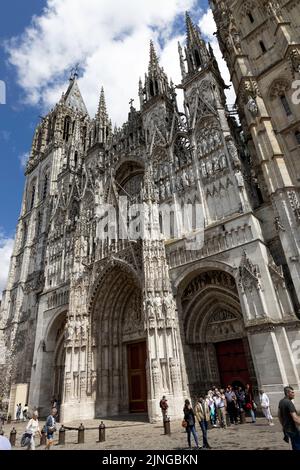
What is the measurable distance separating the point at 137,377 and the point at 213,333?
6.11m

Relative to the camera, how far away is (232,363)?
52.6ft

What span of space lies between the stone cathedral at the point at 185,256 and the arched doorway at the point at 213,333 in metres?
0.07

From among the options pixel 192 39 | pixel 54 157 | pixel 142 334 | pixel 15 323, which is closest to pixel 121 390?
pixel 142 334

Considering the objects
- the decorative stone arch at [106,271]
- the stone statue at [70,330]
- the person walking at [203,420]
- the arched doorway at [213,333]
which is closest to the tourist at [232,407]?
the arched doorway at [213,333]

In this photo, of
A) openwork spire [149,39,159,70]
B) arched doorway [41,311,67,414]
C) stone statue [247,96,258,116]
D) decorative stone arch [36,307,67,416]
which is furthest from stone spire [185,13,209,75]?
arched doorway [41,311,67,414]

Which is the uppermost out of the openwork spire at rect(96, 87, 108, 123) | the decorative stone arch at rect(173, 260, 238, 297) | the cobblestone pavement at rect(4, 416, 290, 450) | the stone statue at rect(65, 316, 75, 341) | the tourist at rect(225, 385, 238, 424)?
the openwork spire at rect(96, 87, 108, 123)

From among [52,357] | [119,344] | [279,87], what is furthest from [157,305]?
[279,87]

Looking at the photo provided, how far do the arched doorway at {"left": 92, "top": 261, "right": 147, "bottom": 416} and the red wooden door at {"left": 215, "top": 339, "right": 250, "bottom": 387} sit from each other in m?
5.05

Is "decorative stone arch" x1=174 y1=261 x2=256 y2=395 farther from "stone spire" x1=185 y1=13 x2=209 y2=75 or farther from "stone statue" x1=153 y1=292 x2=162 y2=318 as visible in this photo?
"stone spire" x1=185 y1=13 x2=209 y2=75

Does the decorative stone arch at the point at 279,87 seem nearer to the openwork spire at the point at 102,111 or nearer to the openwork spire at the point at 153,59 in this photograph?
the openwork spire at the point at 153,59

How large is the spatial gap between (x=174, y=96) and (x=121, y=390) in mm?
23532

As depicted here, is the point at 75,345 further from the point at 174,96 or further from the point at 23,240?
the point at 174,96

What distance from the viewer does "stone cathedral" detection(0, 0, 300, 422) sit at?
1428 centimetres

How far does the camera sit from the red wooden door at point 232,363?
15555 mm
